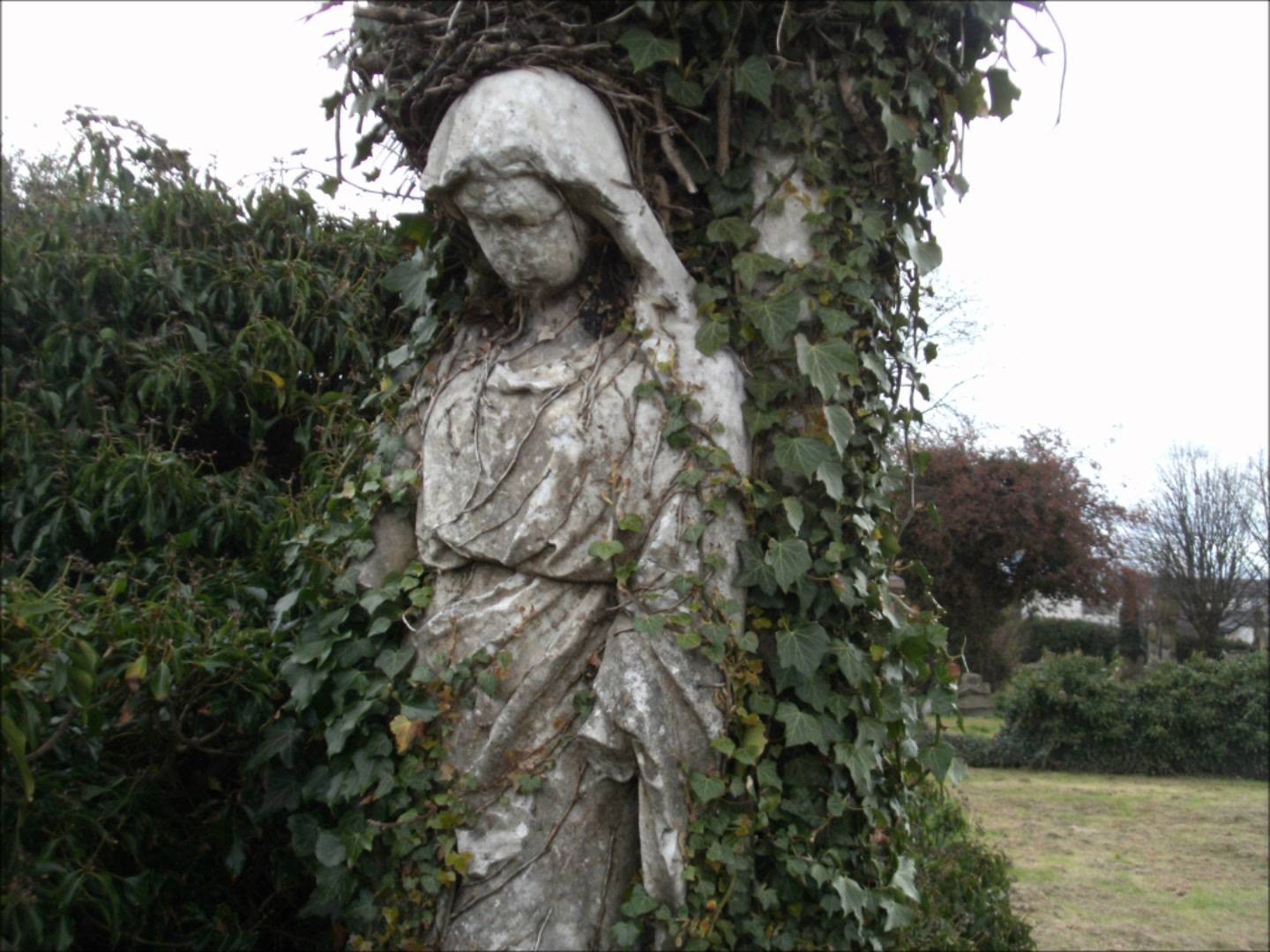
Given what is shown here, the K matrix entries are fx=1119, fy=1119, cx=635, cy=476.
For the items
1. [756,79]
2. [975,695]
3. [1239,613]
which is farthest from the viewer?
[975,695]

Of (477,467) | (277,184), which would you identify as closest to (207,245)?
(277,184)

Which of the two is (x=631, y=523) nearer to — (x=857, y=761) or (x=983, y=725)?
(x=857, y=761)

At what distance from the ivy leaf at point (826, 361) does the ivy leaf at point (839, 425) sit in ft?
0.13

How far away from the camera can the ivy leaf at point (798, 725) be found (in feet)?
9.05

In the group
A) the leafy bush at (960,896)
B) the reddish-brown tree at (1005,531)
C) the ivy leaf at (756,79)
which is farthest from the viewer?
the reddish-brown tree at (1005,531)

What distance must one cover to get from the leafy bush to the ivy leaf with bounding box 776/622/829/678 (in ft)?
6.03

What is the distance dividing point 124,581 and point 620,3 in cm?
202

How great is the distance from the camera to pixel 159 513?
3865mm

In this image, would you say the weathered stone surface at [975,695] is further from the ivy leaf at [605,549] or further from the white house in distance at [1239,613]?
the ivy leaf at [605,549]

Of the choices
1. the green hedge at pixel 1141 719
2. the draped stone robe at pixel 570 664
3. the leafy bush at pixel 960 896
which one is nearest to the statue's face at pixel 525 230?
the draped stone robe at pixel 570 664

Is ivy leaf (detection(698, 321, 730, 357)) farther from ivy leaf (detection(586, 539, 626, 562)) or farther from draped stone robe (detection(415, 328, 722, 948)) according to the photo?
ivy leaf (detection(586, 539, 626, 562))

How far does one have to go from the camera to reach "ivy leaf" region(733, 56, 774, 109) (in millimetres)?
2939

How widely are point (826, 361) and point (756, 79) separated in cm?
78

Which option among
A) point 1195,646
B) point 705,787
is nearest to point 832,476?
point 705,787
